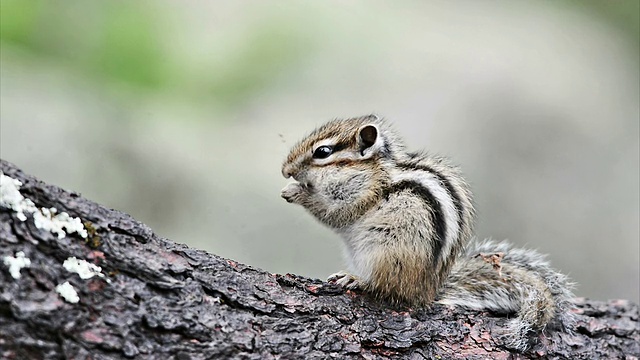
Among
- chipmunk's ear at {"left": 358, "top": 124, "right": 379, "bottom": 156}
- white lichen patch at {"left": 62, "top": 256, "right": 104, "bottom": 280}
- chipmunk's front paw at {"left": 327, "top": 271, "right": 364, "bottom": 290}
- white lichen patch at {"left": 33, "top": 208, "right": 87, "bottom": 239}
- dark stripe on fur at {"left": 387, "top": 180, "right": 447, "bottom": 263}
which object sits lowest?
white lichen patch at {"left": 62, "top": 256, "right": 104, "bottom": 280}

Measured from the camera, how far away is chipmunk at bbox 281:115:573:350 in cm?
235

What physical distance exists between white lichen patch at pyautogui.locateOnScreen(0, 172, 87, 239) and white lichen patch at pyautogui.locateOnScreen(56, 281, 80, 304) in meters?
0.12

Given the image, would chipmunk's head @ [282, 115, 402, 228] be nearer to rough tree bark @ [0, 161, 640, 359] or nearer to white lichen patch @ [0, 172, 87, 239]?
rough tree bark @ [0, 161, 640, 359]

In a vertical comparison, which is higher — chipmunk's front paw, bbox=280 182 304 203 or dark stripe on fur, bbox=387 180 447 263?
chipmunk's front paw, bbox=280 182 304 203

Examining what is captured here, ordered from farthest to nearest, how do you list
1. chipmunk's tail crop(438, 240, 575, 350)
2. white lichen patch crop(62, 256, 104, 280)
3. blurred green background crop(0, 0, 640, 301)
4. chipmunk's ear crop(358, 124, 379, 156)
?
blurred green background crop(0, 0, 640, 301) < chipmunk's ear crop(358, 124, 379, 156) < chipmunk's tail crop(438, 240, 575, 350) < white lichen patch crop(62, 256, 104, 280)

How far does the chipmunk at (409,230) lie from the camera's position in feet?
7.70

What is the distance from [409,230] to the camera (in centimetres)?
235

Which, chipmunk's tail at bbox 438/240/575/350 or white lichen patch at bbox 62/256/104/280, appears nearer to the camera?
white lichen patch at bbox 62/256/104/280

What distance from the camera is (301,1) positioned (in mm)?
6254

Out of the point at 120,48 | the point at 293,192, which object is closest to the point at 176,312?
the point at 293,192

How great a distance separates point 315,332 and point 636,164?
4.61 m

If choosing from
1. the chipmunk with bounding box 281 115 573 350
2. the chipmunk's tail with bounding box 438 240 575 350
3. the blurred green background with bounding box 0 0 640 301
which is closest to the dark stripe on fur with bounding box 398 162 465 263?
the chipmunk with bounding box 281 115 573 350

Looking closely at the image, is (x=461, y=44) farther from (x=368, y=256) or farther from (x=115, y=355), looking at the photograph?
(x=115, y=355)

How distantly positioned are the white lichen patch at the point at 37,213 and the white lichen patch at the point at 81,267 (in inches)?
2.5
